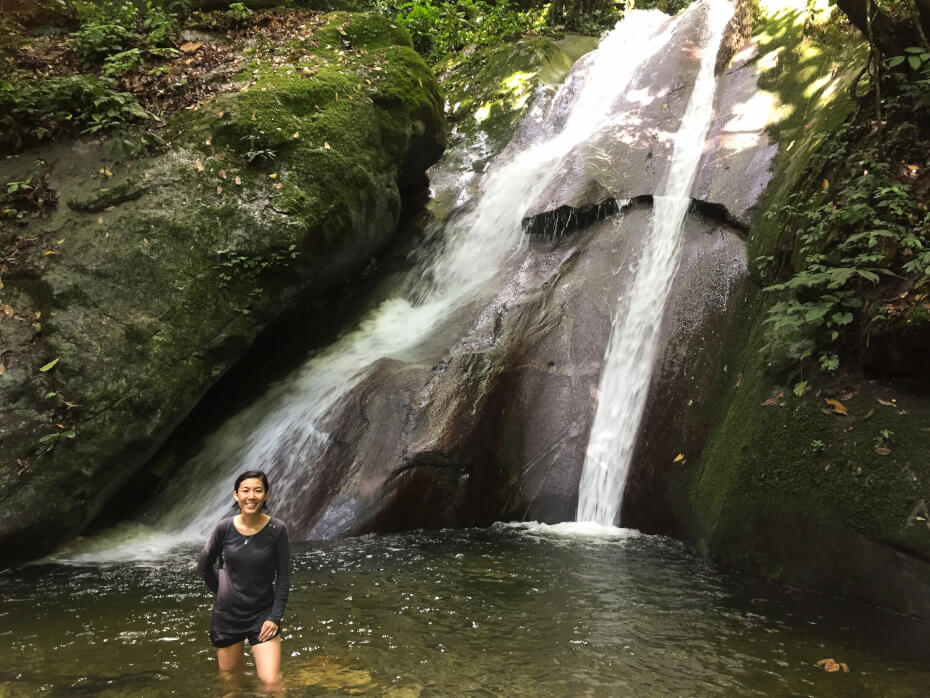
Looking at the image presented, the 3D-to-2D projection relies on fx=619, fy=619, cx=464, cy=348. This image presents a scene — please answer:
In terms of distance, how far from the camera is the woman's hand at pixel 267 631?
10.9 ft

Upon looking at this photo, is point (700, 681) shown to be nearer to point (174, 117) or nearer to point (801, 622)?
point (801, 622)

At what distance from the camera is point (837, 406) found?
16.5ft

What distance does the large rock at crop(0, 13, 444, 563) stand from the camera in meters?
6.25

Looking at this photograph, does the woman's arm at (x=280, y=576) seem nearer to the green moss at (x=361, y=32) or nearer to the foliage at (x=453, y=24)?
the green moss at (x=361, y=32)

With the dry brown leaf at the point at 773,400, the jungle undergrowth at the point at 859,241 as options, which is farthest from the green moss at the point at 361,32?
the dry brown leaf at the point at 773,400

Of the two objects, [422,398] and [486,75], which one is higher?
[486,75]

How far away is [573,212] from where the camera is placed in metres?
9.15

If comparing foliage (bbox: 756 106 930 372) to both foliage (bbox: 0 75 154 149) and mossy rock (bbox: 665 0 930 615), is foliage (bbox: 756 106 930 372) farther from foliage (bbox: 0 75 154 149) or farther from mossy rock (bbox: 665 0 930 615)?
foliage (bbox: 0 75 154 149)

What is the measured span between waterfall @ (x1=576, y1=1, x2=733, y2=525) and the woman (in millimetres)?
4153

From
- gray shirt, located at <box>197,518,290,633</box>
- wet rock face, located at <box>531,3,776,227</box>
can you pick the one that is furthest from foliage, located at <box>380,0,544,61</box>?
gray shirt, located at <box>197,518,290,633</box>

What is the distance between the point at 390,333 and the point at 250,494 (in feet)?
20.0

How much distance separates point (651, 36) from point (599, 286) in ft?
28.7

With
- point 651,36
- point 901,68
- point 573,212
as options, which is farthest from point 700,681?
point 651,36

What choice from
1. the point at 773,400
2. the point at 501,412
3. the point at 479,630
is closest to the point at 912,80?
the point at 773,400
